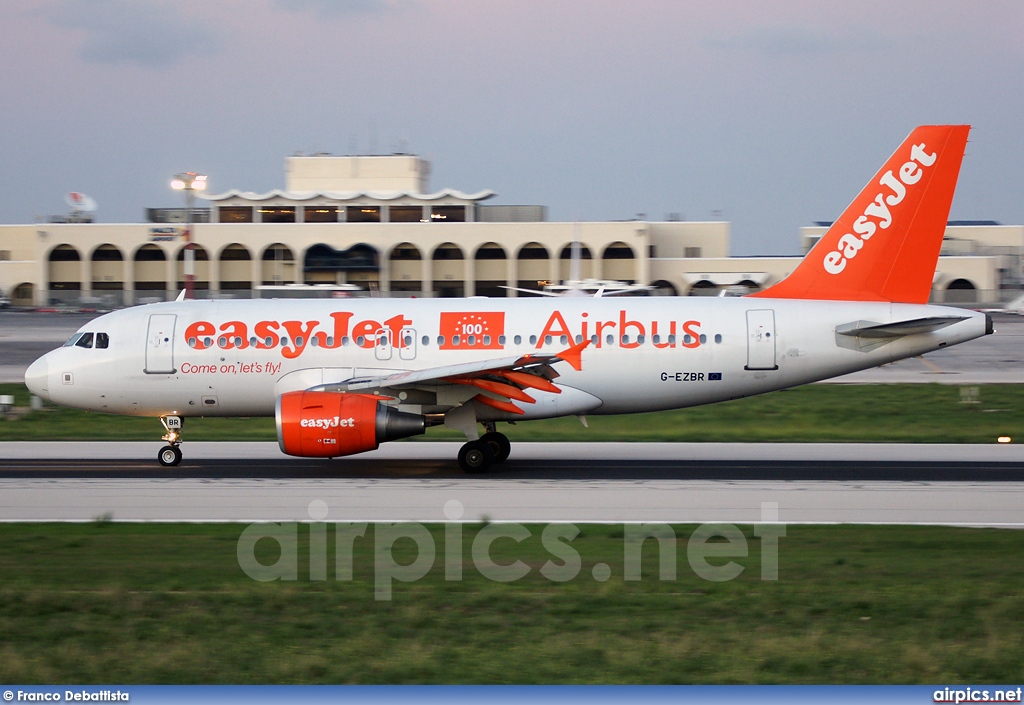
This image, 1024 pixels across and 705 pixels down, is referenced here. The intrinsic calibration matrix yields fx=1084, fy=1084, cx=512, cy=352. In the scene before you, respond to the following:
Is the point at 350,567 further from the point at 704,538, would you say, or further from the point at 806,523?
the point at 806,523

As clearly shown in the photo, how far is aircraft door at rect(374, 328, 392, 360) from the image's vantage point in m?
22.3

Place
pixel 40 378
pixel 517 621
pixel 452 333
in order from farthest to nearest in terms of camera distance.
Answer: pixel 40 378, pixel 452 333, pixel 517 621

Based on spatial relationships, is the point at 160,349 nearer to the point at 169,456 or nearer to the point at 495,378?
the point at 169,456

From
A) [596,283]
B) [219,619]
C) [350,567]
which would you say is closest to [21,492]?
[350,567]

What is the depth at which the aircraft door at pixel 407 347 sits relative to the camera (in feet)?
73.0

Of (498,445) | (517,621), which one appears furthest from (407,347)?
(517,621)

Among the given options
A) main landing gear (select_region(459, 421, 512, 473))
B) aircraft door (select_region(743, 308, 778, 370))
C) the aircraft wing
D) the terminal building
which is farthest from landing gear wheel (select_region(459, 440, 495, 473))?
the terminal building

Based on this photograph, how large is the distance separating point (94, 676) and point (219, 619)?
165cm

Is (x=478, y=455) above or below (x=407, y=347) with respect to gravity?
below

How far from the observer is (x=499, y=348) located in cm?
2228

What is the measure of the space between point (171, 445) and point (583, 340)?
888 cm

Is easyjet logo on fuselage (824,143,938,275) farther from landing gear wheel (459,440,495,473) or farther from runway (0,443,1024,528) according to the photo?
landing gear wheel (459,440,495,473)

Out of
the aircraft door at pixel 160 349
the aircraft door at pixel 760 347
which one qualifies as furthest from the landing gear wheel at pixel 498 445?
the aircraft door at pixel 160 349

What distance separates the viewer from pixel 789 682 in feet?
28.6
